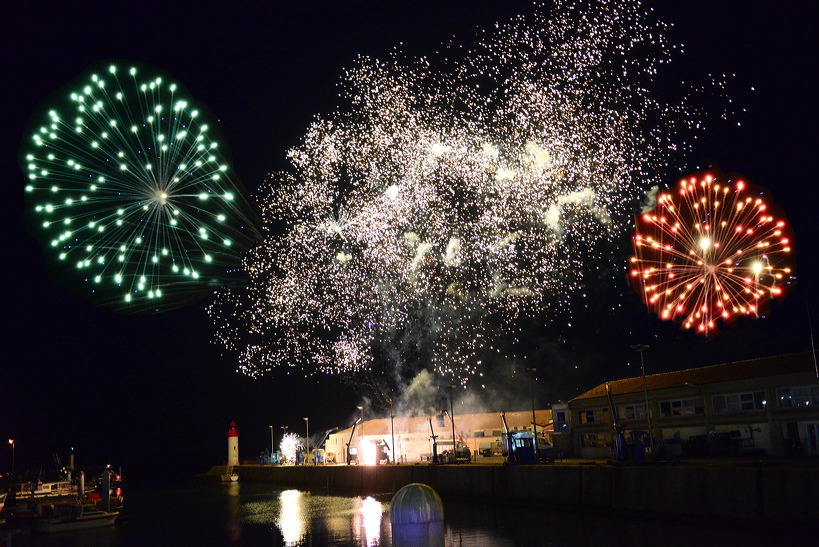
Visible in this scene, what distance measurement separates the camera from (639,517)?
88.9 feet

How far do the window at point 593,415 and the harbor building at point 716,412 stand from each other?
0.07 m

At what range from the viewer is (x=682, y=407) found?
4341cm

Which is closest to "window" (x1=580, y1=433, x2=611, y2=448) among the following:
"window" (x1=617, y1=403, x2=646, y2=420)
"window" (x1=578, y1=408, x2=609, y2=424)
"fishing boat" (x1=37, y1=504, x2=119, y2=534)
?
"window" (x1=578, y1=408, x2=609, y2=424)

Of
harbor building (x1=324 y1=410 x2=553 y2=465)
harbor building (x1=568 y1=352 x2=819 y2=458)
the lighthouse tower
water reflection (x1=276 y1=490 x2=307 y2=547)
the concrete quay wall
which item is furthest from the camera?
the lighthouse tower

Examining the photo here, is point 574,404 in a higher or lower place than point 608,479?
higher

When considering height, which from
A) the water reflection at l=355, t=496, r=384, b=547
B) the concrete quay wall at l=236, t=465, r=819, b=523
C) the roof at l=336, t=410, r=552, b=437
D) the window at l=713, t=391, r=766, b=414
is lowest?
the water reflection at l=355, t=496, r=384, b=547

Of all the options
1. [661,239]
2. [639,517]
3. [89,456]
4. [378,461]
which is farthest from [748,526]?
[89,456]

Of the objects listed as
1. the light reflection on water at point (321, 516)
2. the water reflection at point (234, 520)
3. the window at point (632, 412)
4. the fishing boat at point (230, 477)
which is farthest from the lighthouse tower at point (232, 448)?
the window at point (632, 412)

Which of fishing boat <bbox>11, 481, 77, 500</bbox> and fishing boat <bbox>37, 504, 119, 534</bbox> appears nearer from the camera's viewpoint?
fishing boat <bbox>37, 504, 119, 534</bbox>

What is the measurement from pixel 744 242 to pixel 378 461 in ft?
118

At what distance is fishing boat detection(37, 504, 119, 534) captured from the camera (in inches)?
1529

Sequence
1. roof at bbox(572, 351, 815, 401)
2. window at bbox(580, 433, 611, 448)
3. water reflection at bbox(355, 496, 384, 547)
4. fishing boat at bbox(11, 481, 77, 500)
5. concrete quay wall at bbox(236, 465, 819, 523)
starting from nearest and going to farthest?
concrete quay wall at bbox(236, 465, 819, 523)
water reflection at bbox(355, 496, 384, 547)
roof at bbox(572, 351, 815, 401)
window at bbox(580, 433, 611, 448)
fishing boat at bbox(11, 481, 77, 500)

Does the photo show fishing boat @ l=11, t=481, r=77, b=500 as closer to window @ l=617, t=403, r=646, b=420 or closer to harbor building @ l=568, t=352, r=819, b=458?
harbor building @ l=568, t=352, r=819, b=458

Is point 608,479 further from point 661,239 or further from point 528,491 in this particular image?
point 661,239
